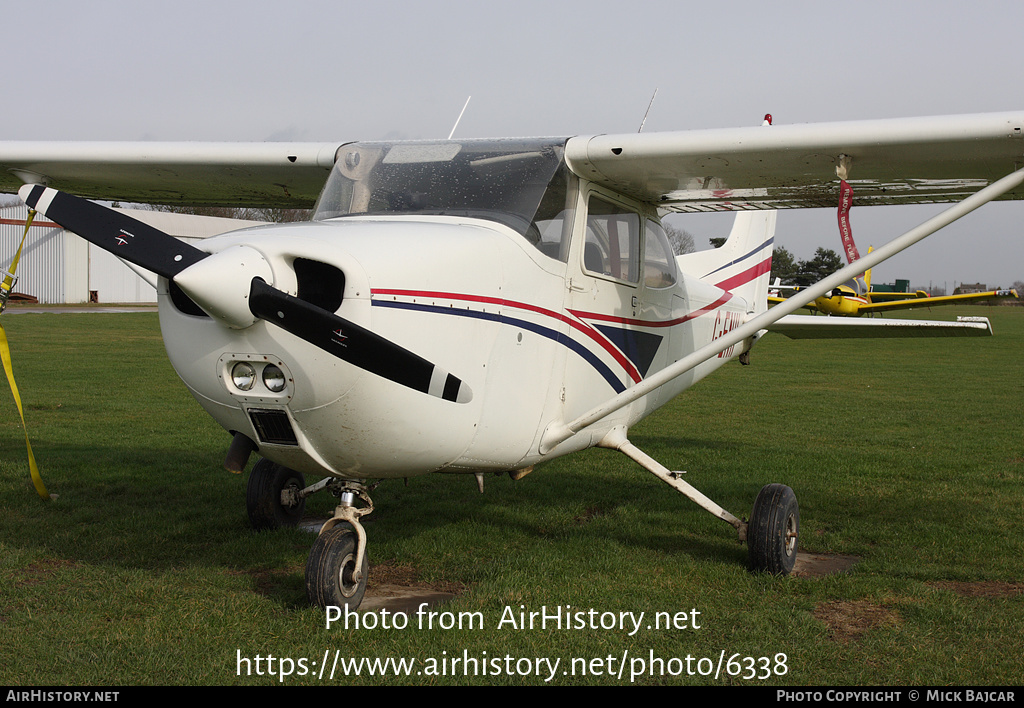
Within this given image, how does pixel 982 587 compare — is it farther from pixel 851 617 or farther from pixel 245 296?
pixel 245 296

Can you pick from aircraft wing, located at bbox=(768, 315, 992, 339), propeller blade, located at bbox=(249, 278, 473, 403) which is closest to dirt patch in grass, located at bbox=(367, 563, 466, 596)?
propeller blade, located at bbox=(249, 278, 473, 403)

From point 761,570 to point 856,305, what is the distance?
136ft

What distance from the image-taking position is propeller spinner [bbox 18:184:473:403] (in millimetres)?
3264

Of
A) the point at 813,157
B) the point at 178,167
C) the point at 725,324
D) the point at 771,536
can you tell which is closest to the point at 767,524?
the point at 771,536

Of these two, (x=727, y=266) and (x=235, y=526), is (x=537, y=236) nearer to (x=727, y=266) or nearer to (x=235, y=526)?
(x=235, y=526)

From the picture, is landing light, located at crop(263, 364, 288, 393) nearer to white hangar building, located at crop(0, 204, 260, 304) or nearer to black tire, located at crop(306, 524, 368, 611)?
black tire, located at crop(306, 524, 368, 611)

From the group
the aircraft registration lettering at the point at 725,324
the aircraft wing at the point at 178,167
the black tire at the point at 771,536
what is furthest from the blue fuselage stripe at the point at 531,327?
the aircraft wing at the point at 178,167

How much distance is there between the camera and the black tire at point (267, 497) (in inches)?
236

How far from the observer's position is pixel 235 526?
615 cm

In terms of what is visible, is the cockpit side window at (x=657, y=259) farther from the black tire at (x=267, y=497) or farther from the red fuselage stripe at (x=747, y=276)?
the black tire at (x=267, y=497)

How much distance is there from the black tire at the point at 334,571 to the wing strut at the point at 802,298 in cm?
121

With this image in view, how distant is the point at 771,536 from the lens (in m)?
5.12

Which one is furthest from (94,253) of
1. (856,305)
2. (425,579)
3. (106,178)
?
(425,579)

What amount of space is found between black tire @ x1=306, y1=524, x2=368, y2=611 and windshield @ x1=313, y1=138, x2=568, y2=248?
173 centimetres
